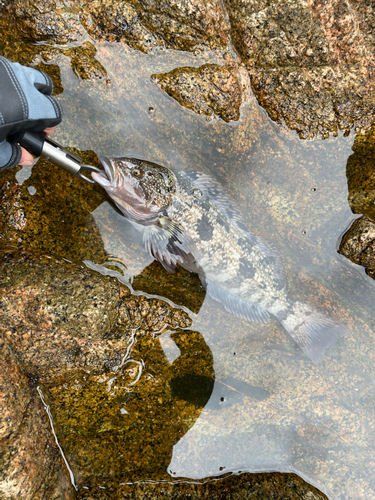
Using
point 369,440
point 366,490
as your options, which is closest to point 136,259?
point 369,440

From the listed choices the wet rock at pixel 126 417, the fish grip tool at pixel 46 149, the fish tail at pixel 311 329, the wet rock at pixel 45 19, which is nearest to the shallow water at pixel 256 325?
the wet rock at pixel 126 417

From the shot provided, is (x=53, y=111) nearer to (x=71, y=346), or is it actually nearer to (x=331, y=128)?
(x=71, y=346)

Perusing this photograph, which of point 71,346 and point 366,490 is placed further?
point 366,490

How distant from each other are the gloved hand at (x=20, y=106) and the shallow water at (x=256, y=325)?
30.3 inches

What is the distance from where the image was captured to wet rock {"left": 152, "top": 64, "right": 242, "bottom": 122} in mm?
3611

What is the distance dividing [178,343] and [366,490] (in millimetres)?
2942

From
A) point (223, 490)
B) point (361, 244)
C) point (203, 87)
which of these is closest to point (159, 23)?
point (203, 87)

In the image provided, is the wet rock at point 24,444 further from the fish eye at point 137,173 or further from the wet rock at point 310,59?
the wet rock at point 310,59

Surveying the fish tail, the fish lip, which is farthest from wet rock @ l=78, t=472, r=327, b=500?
the fish lip

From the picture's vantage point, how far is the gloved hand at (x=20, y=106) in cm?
257

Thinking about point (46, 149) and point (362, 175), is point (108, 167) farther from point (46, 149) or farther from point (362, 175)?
point (362, 175)

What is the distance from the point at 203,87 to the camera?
362cm

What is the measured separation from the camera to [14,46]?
136 inches

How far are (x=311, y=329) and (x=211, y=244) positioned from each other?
5.55 ft
